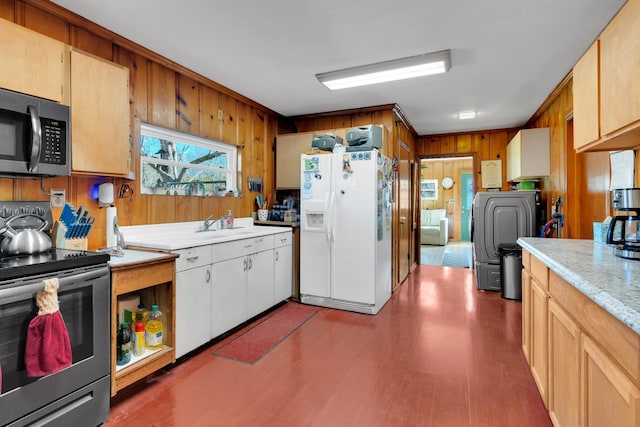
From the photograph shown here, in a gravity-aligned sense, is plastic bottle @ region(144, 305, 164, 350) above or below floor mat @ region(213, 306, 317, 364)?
above

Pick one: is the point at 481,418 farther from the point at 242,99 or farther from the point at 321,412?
the point at 242,99

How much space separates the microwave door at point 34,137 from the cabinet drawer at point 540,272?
2.89m

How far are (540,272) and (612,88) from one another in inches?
41.4

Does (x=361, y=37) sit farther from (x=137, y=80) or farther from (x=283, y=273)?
(x=283, y=273)

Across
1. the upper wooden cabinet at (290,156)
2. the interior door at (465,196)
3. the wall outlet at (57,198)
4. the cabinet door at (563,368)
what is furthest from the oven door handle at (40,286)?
the interior door at (465,196)

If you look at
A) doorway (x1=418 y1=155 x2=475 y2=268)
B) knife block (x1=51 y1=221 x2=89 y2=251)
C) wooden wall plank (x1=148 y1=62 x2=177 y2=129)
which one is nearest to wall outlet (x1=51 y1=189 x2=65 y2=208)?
knife block (x1=51 y1=221 x2=89 y2=251)

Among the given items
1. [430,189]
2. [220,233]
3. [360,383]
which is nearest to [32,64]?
[220,233]

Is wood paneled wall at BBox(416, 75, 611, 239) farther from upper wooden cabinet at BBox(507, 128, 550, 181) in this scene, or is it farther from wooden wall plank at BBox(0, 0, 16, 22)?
wooden wall plank at BBox(0, 0, 16, 22)

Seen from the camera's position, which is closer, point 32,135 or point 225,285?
point 32,135

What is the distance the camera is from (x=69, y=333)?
64.7 inches

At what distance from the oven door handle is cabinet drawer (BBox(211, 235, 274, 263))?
3.24 ft

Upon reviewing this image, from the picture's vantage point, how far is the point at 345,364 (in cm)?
246

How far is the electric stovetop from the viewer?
1.43 meters

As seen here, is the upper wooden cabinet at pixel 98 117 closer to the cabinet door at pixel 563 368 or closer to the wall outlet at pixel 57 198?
the wall outlet at pixel 57 198
